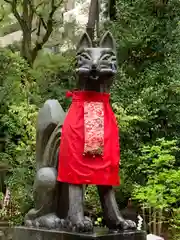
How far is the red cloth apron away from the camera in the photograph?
16.3 ft

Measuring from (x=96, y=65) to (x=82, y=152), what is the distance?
0.84 metres

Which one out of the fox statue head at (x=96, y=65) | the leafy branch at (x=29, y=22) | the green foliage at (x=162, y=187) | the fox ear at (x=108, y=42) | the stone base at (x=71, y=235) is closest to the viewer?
the stone base at (x=71, y=235)

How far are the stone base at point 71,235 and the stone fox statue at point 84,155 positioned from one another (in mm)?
92

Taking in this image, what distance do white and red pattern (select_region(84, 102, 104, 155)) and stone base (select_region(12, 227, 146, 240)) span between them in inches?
30.9

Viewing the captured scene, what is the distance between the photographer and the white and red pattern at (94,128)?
4977 mm

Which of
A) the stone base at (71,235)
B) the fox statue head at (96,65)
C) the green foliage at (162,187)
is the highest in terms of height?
the fox statue head at (96,65)

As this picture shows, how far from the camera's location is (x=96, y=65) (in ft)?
16.0

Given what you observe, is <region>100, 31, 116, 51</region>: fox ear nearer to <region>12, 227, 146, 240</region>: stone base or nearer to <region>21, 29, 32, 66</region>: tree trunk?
<region>12, 227, 146, 240</region>: stone base

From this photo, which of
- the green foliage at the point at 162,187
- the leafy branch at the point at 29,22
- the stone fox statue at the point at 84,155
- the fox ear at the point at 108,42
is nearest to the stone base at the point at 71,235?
the stone fox statue at the point at 84,155

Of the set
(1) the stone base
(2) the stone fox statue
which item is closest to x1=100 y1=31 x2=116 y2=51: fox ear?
(2) the stone fox statue

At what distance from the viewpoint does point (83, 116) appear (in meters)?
5.08

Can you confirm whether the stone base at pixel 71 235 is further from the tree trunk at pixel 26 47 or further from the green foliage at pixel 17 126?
the tree trunk at pixel 26 47

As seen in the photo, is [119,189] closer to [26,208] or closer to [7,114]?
[26,208]

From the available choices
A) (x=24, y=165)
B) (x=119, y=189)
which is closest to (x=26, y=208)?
(x=24, y=165)
